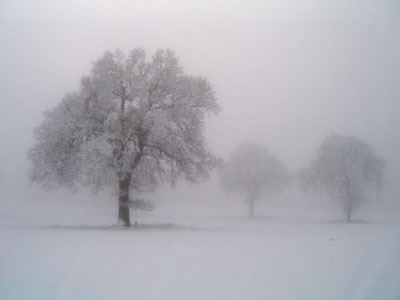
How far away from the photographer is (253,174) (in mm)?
42062

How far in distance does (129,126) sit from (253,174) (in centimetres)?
2383

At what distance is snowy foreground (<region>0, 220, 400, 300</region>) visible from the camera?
7.18 metres

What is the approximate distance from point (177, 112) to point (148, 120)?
2091mm

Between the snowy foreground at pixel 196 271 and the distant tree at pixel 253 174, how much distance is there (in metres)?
29.5

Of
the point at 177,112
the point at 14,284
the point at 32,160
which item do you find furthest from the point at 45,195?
the point at 14,284

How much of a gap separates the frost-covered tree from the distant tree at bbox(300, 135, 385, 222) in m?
17.7

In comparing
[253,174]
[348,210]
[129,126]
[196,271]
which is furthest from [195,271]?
[253,174]

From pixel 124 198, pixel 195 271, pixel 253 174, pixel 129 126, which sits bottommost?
pixel 195 271

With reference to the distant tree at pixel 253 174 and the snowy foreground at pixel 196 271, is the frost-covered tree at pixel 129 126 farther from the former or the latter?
the distant tree at pixel 253 174

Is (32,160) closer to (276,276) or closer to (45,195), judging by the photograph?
(276,276)

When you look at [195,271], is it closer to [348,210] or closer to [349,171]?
[349,171]

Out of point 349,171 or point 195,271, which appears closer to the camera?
point 195,271

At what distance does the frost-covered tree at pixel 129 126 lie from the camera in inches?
786

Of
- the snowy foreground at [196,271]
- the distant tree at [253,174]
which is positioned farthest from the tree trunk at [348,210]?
the snowy foreground at [196,271]
